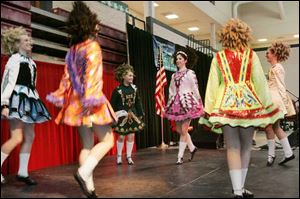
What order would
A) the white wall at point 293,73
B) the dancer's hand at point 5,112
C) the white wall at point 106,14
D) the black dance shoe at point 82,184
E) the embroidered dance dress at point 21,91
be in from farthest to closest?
the white wall at point 293,73, the white wall at point 106,14, the embroidered dance dress at point 21,91, the dancer's hand at point 5,112, the black dance shoe at point 82,184

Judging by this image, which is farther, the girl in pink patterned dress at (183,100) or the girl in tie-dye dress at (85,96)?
the girl in pink patterned dress at (183,100)

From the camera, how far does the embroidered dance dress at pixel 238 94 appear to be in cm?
235

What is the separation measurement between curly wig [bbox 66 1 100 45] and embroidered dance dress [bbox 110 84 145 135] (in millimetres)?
1840

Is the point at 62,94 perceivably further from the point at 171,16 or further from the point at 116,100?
the point at 171,16

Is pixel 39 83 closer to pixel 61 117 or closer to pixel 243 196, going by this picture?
pixel 61 117

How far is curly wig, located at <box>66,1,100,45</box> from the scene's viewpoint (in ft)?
8.20

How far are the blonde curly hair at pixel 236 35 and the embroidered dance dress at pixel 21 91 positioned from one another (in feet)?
5.61

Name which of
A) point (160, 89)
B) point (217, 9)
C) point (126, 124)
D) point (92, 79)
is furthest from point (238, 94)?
point (217, 9)

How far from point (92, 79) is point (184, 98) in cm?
192

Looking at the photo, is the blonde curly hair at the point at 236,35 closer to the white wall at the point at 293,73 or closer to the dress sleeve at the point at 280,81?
the dress sleeve at the point at 280,81

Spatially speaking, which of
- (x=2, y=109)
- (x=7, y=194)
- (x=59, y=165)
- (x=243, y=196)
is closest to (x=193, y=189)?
(x=243, y=196)

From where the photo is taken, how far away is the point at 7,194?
109 inches

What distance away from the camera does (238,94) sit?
2.39 meters

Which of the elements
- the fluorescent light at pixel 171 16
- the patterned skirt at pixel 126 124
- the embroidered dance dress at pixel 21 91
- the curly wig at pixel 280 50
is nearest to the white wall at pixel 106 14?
the patterned skirt at pixel 126 124
